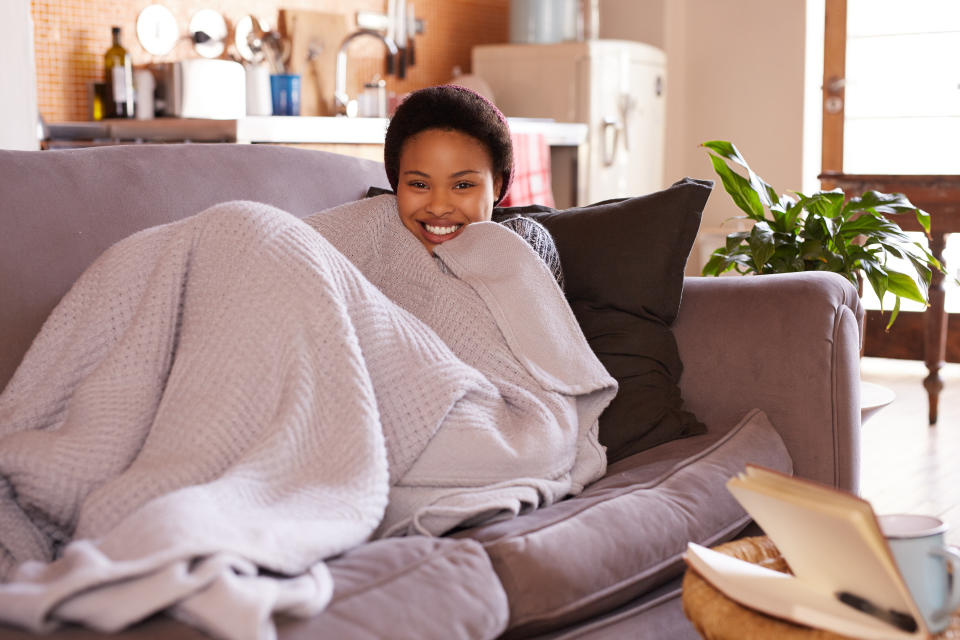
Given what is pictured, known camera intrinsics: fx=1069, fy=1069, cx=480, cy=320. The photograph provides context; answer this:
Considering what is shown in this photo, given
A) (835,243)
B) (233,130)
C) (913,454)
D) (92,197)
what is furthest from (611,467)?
(913,454)

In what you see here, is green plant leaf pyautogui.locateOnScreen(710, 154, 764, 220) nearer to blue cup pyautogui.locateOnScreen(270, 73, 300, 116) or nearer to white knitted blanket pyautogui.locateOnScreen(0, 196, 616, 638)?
white knitted blanket pyautogui.locateOnScreen(0, 196, 616, 638)

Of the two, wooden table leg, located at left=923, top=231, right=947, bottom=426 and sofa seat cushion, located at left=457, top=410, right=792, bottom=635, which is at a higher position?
sofa seat cushion, located at left=457, top=410, right=792, bottom=635

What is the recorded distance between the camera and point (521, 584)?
1215 mm

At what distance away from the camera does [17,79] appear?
7.43ft

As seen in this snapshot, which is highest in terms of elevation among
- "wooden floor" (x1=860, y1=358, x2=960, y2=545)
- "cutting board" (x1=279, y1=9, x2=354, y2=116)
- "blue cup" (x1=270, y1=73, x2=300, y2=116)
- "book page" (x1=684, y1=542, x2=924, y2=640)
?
"cutting board" (x1=279, y1=9, x2=354, y2=116)

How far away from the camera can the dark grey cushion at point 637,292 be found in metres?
1.72

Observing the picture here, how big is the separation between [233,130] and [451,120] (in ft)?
4.53

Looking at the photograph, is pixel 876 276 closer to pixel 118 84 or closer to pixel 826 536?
pixel 826 536

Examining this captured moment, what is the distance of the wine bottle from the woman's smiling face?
1.87m

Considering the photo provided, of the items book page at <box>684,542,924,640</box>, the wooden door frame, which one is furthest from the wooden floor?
book page at <box>684,542,924,640</box>

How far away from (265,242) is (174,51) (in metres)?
2.62

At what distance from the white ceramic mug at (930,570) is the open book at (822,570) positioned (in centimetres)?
3

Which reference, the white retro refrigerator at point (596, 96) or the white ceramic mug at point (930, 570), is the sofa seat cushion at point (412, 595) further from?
the white retro refrigerator at point (596, 96)

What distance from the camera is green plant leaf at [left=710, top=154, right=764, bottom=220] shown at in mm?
2498
